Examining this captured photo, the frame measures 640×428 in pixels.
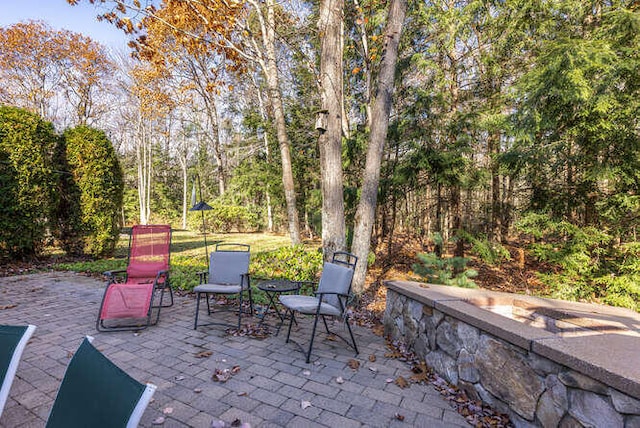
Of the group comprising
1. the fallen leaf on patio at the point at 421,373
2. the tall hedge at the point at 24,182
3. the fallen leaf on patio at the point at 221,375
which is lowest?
the fallen leaf on patio at the point at 421,373

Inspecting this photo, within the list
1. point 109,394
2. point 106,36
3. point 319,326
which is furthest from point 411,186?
point 106,36

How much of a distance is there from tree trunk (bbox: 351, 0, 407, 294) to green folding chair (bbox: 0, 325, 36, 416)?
4136 mm

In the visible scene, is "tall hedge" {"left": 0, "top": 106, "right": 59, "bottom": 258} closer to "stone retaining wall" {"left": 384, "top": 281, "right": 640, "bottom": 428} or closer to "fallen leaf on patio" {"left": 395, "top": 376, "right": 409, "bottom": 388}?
"stone retaining wall" {"left": 384, "top": 281, "right": 640, "bottom": 428}

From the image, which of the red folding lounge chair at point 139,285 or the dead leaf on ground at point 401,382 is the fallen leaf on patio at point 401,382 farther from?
the red folding lounge chair at point 139,285

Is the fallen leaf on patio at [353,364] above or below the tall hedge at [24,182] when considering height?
below

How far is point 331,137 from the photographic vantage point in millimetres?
5117

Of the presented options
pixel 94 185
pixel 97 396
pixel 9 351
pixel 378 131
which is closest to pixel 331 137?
pixel 378 131

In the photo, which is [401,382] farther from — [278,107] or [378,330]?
[278,107]

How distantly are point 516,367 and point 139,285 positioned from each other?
4.02 meters

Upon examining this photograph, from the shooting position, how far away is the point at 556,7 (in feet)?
20.2

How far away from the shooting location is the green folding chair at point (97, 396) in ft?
2.72

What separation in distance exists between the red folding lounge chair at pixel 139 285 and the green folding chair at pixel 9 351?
251cm

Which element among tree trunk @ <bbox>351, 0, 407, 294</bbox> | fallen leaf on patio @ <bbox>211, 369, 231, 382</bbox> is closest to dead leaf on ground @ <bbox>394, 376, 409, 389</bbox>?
fallen leaf on patio @ <bbox>211, 369, 231, 382</bbox>

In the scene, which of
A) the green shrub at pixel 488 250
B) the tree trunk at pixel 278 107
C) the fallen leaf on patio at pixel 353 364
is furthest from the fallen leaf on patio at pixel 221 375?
the tree trunk at pixel 278 107
